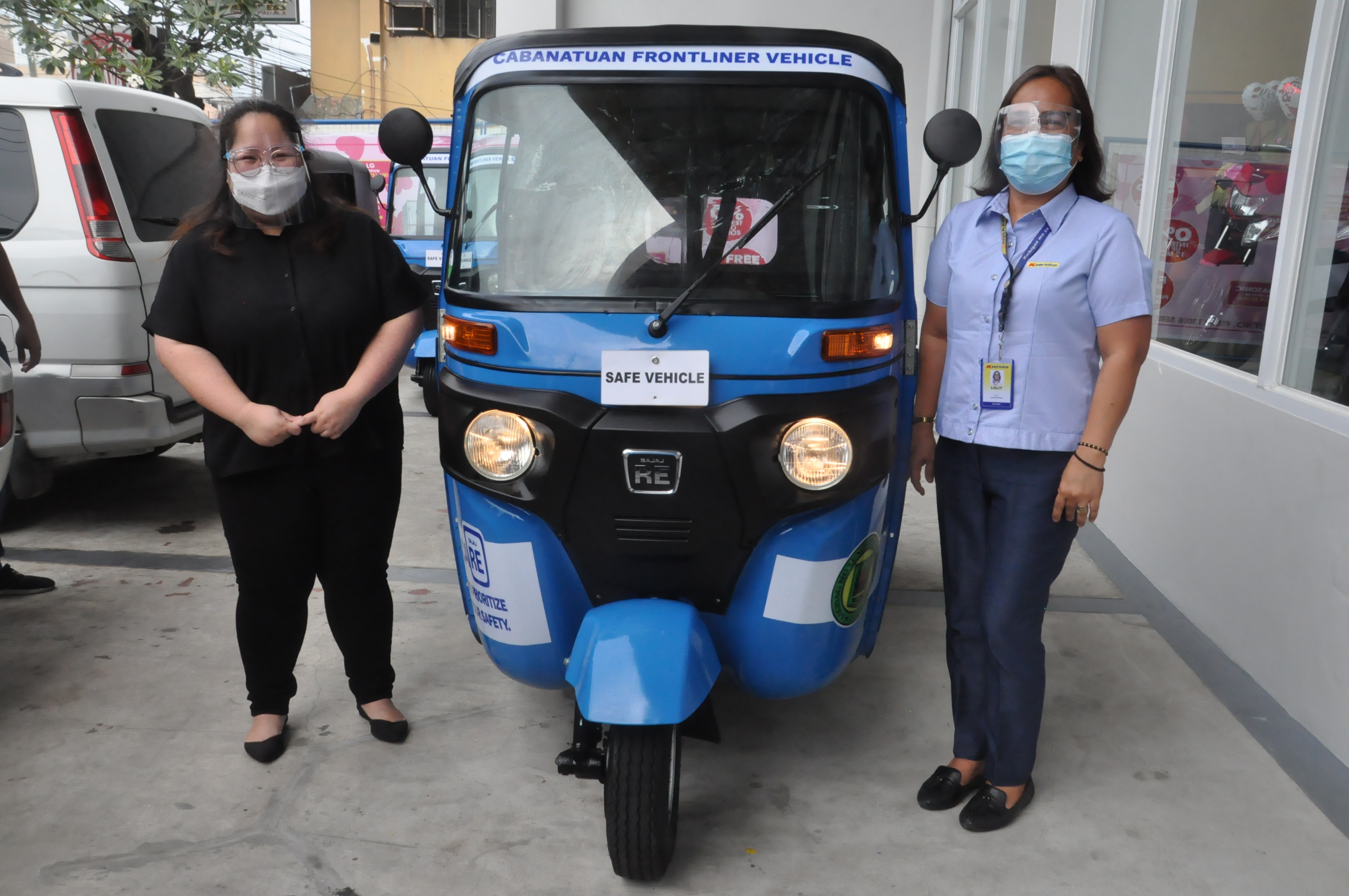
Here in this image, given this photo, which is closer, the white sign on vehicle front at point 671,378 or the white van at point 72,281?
the white sign on vehicle front at point 671,378

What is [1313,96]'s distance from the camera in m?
3.62


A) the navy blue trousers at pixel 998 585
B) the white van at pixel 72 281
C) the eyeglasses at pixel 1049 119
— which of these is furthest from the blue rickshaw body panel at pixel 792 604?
the white van at pixel 72 281

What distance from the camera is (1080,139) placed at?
2.65m

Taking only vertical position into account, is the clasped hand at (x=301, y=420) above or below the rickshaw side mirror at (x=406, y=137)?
below

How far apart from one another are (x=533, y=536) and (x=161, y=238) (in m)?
3.54

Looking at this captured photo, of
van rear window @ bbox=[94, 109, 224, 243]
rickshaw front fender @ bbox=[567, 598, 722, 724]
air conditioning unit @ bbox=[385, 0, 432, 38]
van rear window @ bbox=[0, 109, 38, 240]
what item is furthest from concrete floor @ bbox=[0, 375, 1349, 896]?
air conditioning unit @ bbox=[385, 0, 432, 38]

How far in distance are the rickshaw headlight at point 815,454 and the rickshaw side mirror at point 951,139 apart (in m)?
0.65

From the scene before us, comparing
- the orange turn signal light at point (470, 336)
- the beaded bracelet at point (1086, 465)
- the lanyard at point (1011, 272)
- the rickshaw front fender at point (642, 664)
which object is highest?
the lanyard at point (1011, 272)

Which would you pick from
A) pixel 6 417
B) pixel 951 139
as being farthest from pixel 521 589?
pixel 6 417

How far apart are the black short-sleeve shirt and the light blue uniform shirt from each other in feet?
5.22

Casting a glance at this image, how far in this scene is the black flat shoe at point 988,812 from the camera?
2.85 meters

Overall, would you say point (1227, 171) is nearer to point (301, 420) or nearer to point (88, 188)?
point (301, 420)

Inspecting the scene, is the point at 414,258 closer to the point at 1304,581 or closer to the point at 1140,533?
the point at 1140,533

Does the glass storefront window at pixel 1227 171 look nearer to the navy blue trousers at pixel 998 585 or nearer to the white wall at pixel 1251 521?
the white wall at pixel 1251 521
